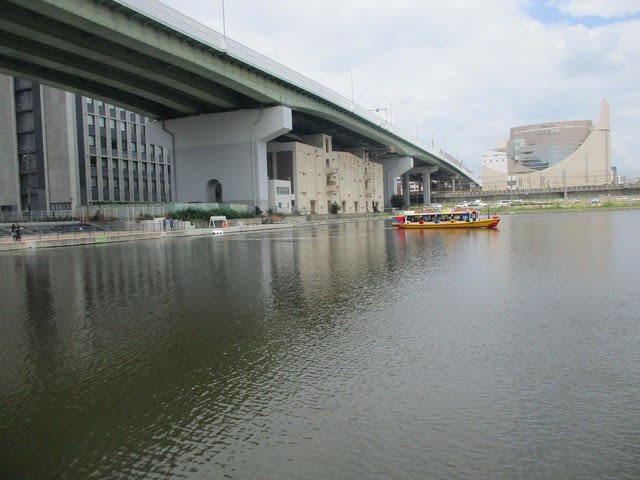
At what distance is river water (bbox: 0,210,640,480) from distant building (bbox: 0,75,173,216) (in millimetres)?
69804

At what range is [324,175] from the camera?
86.6m

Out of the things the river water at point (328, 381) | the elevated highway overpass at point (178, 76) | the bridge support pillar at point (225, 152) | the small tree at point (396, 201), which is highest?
the elevated highway overpass at point (178, 76)

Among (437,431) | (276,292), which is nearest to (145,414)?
(437,431)

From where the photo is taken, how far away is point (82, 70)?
157ft

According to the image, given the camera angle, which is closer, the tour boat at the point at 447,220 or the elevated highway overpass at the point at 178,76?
the elevated highway overpass at the point at 178,76

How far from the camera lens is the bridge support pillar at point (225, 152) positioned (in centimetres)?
6338

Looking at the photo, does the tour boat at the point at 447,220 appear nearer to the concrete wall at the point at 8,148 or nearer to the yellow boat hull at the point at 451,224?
the yellow boat hull at the point at 451,224

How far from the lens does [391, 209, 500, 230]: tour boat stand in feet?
154

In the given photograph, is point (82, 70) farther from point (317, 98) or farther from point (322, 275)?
point (322, 275)

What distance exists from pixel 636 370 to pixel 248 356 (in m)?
5.44

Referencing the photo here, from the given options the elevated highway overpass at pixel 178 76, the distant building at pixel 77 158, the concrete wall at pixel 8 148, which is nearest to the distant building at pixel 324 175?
the distant building at pixel 77 158

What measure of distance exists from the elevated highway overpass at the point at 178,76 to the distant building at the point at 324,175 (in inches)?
162

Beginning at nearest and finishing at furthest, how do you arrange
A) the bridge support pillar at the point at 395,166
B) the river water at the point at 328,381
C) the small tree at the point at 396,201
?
1. the river water at the point at 328,381
2. the bridge support pillar at the point at 395,166
3. the small tree at the point at 396,201

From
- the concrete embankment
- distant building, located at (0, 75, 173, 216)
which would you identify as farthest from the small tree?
the concrete embankment
